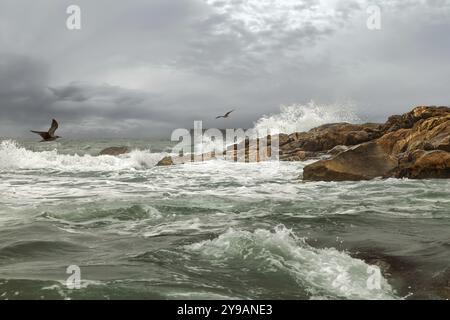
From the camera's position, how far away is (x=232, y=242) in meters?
6.86

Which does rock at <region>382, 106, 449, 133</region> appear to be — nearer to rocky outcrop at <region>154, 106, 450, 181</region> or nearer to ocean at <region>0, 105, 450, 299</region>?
rocky outcrop at <region>154, 106, 450, 181</region>

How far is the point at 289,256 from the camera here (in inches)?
246

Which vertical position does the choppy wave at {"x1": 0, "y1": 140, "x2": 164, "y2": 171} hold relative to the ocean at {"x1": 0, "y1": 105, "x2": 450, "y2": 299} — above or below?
above

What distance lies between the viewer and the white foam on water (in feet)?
16.7

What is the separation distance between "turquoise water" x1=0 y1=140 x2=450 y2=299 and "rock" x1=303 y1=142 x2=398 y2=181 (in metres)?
0.83

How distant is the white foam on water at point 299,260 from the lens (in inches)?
201

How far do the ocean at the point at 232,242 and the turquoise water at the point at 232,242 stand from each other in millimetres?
19
